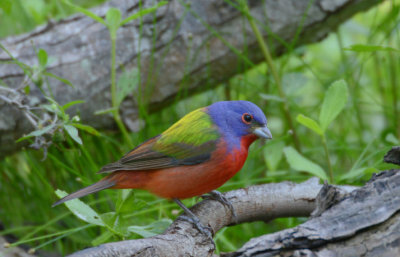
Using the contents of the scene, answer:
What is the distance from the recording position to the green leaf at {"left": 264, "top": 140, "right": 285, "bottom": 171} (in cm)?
336

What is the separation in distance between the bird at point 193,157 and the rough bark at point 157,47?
994 millimetres

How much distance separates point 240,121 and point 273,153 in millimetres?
824

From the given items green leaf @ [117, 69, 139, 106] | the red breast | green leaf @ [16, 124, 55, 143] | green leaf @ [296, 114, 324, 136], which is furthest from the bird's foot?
green leaf @ [117, 69, 139, 106]

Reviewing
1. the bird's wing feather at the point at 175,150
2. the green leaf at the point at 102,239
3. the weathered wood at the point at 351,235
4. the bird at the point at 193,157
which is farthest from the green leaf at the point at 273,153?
the weathered wood at the point at 351,235

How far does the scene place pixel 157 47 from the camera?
374 centimetres

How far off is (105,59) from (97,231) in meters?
1.22

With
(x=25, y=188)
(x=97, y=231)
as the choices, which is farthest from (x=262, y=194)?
(x=25, y=188)

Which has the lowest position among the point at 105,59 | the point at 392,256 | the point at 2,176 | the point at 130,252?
the point at 392,256

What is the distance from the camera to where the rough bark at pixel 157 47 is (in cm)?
351

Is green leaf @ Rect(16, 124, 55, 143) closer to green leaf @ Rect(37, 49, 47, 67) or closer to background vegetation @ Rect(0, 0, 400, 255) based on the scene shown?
background vegetation @ Rect(0, 0, 400, 255)

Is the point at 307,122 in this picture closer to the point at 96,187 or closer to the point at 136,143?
the point at 96,187

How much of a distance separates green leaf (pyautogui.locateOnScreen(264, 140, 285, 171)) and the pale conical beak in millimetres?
697

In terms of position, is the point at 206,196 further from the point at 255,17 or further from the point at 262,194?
the point at 255,17

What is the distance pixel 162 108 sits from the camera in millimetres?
3988
